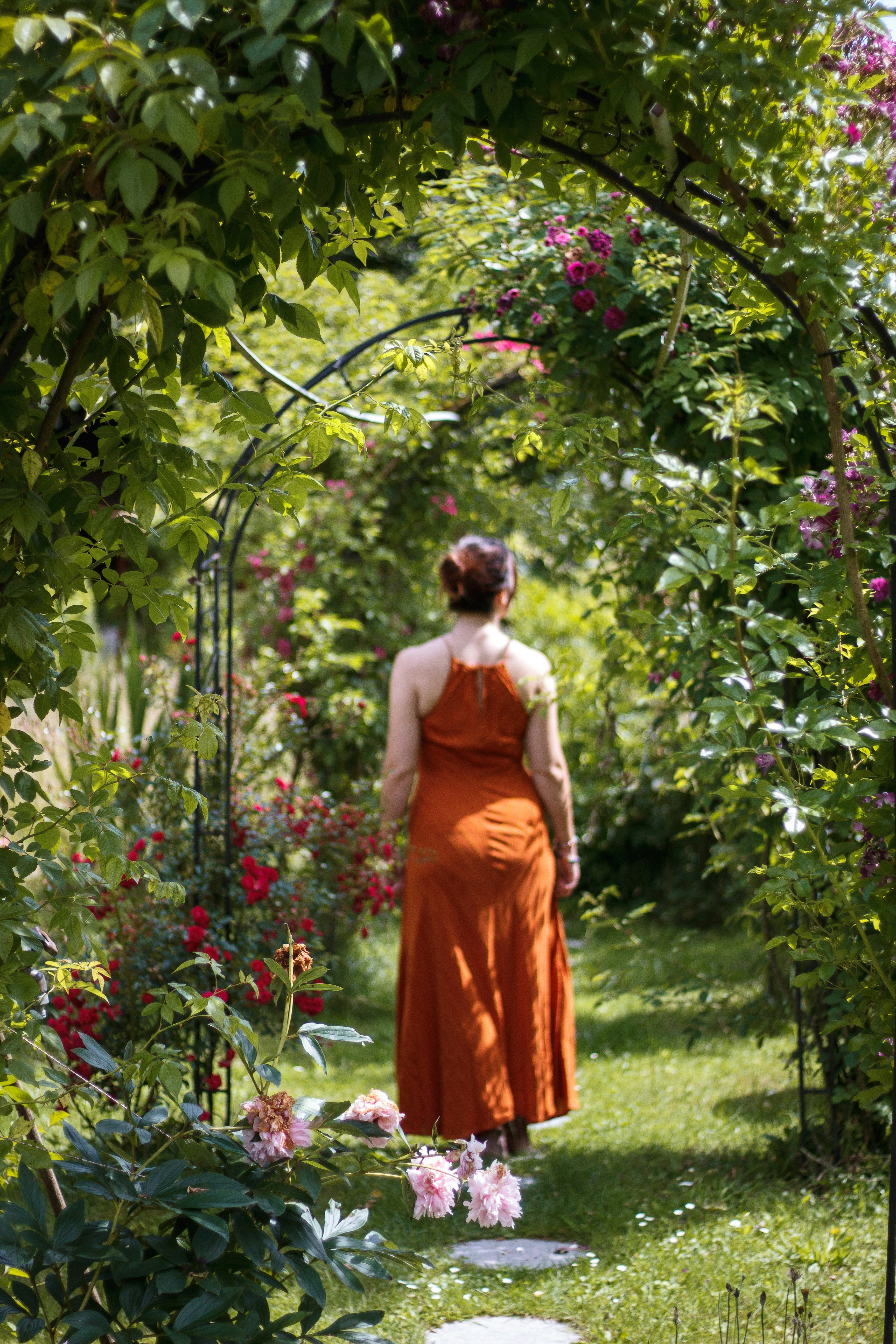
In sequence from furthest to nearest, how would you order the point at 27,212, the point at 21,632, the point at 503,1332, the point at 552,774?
the point at 552,774
the point at 503,1332
the point at 21,632
the point at 27,212

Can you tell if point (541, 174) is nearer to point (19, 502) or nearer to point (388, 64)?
point (388, 64)

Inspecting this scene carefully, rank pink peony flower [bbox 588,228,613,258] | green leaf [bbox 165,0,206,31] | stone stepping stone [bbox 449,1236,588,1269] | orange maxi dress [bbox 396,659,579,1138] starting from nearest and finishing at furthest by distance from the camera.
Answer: green leaf [bbox 165,0,206,31]
stone stepping stone [bbox 449,1236,588,1269]
pink peony flower [bbox 588,228,613,258]
orange maxi dress [bbox 396,659,579,1138]

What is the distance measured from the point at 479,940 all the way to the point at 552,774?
563 mm

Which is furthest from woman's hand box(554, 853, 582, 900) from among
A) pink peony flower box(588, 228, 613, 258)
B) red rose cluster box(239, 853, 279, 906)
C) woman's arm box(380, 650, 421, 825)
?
pink peony flower box(588, 228, 613, 258)

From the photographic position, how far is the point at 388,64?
3.87ft

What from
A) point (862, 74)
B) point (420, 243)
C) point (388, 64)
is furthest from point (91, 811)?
point (420, 243)

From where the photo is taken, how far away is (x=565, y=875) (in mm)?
3812

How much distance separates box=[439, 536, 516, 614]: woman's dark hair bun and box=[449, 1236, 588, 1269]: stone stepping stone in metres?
1.74

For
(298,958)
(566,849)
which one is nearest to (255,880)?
(566,849)

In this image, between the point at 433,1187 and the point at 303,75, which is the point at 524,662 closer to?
the point at 433,1187

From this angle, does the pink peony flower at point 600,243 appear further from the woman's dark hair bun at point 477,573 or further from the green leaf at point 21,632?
A: the green leaf at point 21,632

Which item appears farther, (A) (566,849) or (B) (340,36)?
(A) (566,849)

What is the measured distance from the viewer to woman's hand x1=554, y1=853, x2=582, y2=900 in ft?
12.5

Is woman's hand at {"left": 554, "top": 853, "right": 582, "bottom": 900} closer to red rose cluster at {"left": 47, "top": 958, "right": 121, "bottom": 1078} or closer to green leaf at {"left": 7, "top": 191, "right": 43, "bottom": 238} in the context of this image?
red rose cluster at {"left": 47, "top": 958, "right": 121, "bottom": 1078}
